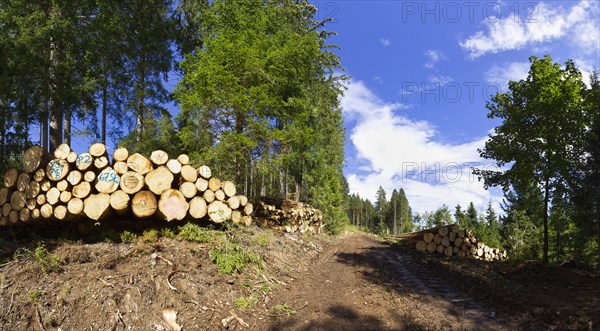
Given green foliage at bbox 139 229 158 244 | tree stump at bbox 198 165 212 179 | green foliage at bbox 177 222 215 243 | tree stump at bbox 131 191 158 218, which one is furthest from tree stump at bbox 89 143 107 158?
green foliage at bbox 177 222 215 243

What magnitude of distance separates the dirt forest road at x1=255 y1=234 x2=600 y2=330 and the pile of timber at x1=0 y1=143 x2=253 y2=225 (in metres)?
3.55

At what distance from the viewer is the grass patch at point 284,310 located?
5730mm

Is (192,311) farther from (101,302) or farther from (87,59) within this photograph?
(87,59)

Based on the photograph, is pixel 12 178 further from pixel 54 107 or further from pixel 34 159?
pixel 54 107

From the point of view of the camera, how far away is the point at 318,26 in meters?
22.4

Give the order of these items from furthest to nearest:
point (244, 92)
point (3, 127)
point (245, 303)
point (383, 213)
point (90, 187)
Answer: point (383, 213) < point (244, 92) < point (3, 127) < point (90, 187) < point (245, 303)

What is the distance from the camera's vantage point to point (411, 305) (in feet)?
21.2

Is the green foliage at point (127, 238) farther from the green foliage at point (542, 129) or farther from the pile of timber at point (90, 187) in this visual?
the green foliage at point (542, 129)

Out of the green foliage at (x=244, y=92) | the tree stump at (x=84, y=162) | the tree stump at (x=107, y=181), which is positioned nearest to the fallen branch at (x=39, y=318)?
the tree stump at (x=107, y=181)

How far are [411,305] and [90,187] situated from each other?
24.1 feet

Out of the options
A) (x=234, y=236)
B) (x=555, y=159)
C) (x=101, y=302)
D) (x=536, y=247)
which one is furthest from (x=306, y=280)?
(x=536, y=247)

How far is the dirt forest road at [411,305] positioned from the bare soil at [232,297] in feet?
0.08

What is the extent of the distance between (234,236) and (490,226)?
63557 mm

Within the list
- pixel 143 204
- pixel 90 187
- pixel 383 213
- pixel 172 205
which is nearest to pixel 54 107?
pixel 90 187
